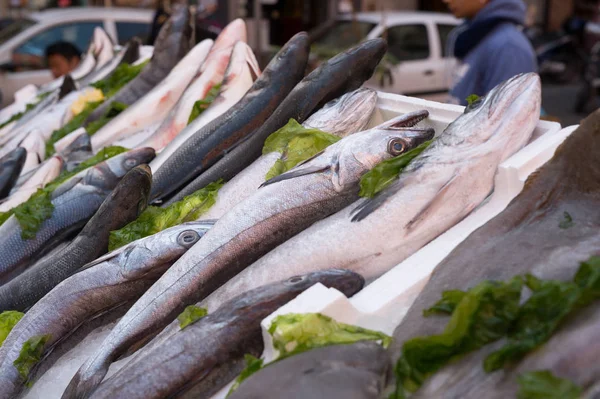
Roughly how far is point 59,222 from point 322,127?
128 cm

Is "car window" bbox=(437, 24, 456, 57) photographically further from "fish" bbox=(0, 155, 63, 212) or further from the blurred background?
"fish" bbox=(0, 155, 63, 212)

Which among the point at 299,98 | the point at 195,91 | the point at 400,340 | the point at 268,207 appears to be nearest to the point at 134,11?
the point at 195,91

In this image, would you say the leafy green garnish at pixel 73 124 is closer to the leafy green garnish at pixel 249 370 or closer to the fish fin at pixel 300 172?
the fish fin at pixel 300 172

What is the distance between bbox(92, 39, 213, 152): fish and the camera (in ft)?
14.9

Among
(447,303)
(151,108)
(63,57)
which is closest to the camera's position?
(447,303)

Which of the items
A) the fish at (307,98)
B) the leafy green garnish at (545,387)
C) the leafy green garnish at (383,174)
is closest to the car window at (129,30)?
the fish at (307,98)

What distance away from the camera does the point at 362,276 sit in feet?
7.43

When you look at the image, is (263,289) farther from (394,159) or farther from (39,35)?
(39,35)

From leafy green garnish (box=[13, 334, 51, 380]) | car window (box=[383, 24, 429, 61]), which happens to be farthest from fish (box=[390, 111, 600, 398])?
car window (box=[383, 24, 429, 61])

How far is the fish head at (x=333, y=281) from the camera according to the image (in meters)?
2.14

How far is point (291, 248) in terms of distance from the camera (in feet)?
7.69

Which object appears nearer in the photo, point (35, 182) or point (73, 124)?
point (35, 182)

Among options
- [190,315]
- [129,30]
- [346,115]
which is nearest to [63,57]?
[129,30]

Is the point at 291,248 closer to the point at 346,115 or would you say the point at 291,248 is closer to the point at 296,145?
the point at 296,145
